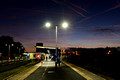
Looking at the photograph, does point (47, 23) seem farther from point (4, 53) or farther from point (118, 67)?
point (4, 53)

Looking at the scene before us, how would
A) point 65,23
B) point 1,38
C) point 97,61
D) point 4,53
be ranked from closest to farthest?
point 65,23 → point 97,61 → point 4,53 → point 1,38

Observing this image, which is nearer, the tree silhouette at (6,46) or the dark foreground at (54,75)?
the dark foreground at (54,75)

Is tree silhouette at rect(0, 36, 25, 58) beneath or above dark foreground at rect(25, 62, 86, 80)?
above

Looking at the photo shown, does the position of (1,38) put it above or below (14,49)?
above

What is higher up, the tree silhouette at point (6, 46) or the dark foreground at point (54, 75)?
the tree silhouette at point (6, 46)

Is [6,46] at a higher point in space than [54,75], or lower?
higher

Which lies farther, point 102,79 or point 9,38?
point 9,38

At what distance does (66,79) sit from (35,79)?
2842 millimetres

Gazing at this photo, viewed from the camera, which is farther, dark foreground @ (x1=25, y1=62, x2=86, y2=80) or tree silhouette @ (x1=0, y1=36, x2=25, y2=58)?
tree silhouette @ (x1=0, y1=36, x2=25, y2=58)

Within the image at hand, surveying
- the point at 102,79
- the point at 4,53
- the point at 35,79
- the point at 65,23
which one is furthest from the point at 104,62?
the point at 4,53

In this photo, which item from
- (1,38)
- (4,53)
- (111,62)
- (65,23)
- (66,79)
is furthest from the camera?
(1,38)

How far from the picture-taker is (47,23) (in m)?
21.5

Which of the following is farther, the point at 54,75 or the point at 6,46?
the point at 6,46

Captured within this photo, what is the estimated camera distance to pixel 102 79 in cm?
1377
